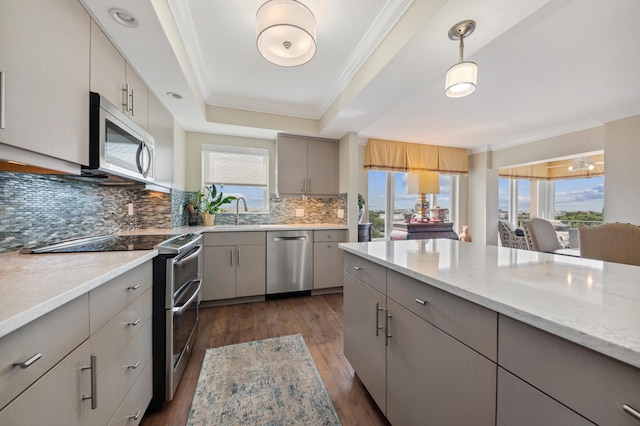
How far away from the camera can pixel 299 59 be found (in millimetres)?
1630

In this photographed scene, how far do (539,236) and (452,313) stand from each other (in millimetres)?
3169

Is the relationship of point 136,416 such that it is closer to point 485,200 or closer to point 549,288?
point 549,288

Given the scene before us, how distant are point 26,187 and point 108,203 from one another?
2.64ft

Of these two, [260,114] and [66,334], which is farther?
[260,114]

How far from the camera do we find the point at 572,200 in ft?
21.9

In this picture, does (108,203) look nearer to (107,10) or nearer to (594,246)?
(107,10)

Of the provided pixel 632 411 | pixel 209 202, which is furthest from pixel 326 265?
pixel 632 411

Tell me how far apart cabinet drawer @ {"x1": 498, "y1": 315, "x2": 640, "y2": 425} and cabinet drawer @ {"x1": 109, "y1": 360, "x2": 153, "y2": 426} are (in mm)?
1511

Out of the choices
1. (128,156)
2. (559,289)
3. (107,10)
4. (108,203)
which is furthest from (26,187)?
(559,289)

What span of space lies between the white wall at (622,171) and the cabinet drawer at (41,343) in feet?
16.8

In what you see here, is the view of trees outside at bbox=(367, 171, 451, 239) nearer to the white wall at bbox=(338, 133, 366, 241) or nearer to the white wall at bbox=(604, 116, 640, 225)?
the white wall at bbox=(338, 133, 366, 241)

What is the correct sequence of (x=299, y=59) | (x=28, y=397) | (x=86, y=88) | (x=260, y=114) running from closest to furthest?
1. (x=28, y=397)
2. (x=86, y=88)
3. (x=299, y=59)
4. (x=260, y=114)

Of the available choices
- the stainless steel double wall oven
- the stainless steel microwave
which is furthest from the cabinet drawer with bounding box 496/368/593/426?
the stainless steel microwave

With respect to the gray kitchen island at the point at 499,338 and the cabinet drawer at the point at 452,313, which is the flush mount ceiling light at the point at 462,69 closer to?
the gray kitchen island at the point at 499,338
